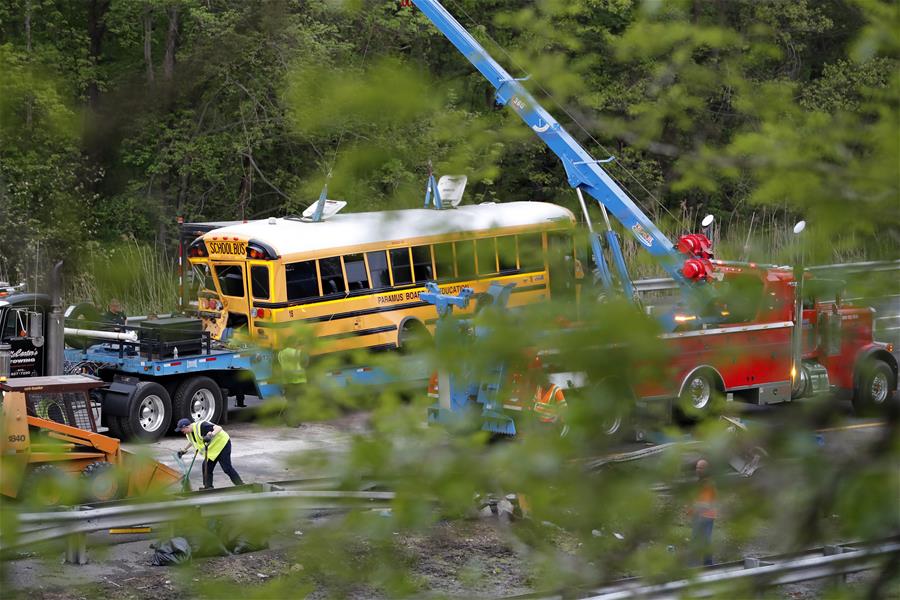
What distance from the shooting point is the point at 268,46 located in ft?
71.1

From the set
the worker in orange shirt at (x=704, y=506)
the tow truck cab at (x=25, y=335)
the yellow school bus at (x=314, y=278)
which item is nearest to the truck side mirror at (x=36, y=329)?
the tow truck cab at (x=25, y=335)

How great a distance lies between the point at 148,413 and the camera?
17125 mm

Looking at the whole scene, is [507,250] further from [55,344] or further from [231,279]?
[231,279]

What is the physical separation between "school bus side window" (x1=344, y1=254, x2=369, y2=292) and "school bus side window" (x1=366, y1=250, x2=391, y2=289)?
0.12 m

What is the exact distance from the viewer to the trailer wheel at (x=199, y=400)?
57.1ft

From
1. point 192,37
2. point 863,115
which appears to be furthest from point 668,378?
point 192,37

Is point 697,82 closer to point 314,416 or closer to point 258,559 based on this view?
point 314,416

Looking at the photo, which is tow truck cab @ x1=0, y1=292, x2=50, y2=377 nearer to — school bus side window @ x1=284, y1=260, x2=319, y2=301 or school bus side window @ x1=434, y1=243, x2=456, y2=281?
school bus side window @ x1=284, y1=260, x2=319, y2=301

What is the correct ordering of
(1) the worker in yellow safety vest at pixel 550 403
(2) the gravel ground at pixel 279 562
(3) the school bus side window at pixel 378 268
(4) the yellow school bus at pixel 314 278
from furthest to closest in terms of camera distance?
1. (3) the school bus side window at pixel 378 268
2. (4) the yellow school bus at pixel 314 278
3. (2) the gravel ground at pixel 279 562
4. (1) the worker in yellow safety vest at pixel 550 403

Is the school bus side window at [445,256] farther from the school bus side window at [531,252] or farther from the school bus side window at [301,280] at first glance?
the school bus side window at [301,280]

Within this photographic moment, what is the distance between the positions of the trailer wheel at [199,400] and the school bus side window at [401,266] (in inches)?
139

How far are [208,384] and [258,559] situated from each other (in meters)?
6.31

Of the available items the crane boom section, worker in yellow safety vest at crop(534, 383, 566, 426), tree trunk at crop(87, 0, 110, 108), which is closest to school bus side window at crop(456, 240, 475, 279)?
worker in yellow safety vest at crop(534, 383, 566, 426)

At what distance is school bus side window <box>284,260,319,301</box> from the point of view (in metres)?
19.0
